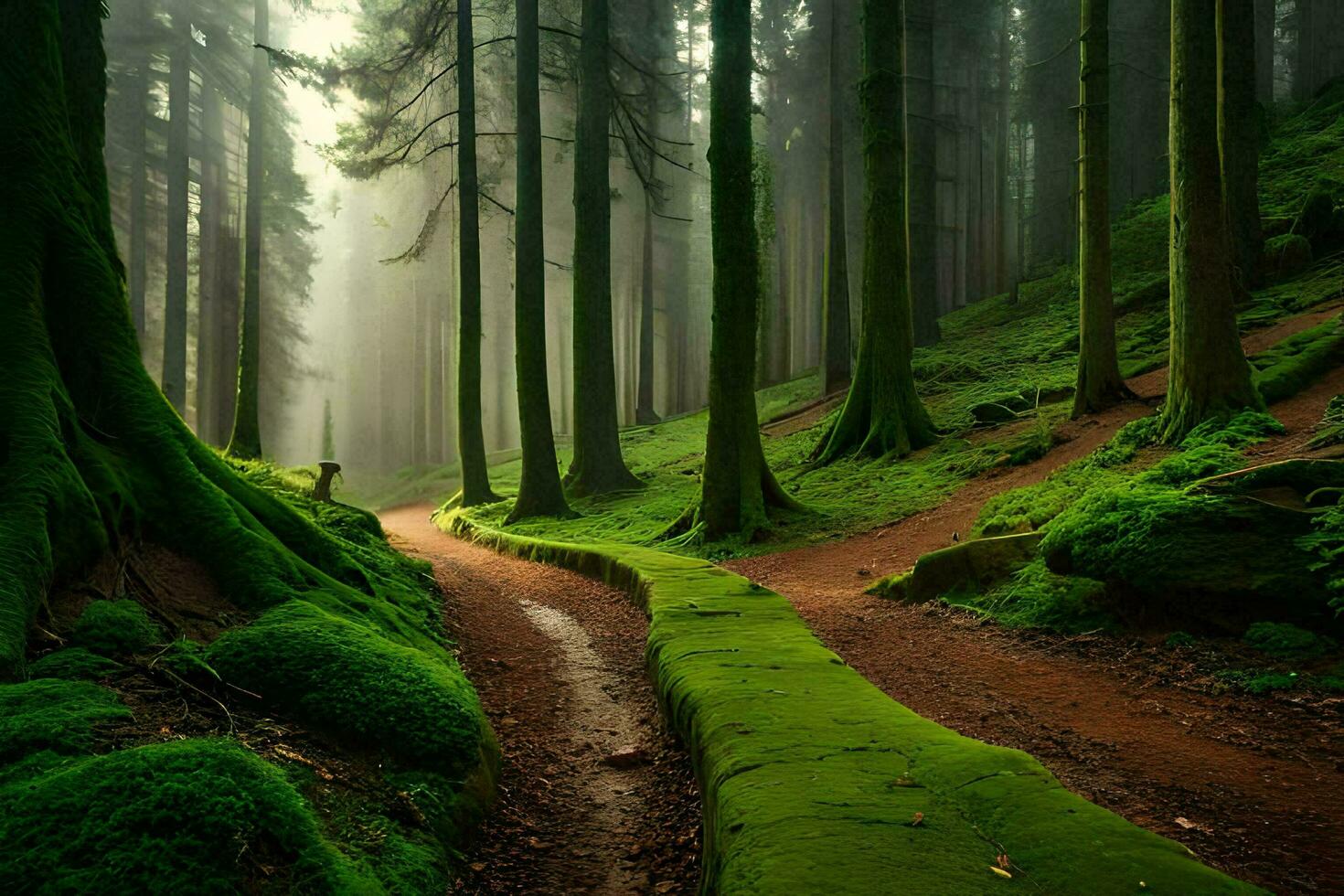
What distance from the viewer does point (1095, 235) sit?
10.7 meters

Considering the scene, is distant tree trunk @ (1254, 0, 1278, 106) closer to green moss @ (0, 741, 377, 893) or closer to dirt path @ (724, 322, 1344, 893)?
dirt path @ (724, 322, 1344, 893)

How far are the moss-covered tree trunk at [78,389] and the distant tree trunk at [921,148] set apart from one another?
56.2 ft

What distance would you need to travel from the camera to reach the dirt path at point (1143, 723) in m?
2.97

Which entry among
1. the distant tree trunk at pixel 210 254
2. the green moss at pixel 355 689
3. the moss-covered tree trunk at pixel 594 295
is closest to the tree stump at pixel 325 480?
the moss-covered tree trunk at pixel 594 295

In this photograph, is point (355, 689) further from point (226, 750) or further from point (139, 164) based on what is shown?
point (139, 164)

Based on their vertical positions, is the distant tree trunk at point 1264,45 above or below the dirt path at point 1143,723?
above

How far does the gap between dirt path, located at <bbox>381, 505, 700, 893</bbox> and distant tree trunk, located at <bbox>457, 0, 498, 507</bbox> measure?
9444mm

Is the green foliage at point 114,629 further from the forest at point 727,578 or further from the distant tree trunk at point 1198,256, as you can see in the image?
the distant tree trunk at point 1198,256

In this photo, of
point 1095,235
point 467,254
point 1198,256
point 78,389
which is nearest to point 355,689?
point 78,389

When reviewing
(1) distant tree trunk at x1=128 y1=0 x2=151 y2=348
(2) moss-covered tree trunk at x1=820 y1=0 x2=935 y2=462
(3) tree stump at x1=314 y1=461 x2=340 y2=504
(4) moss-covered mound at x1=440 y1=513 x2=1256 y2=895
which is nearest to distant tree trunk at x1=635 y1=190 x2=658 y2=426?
(2) moss-covered tree trunk at x1=820 y1=0 x2=935 y2=462

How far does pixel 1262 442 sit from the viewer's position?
6906 mm

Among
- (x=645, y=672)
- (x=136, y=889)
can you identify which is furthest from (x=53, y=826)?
(x=645, y=672)

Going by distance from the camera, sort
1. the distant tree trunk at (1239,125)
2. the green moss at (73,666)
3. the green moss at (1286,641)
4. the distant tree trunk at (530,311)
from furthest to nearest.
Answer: the distant tree trunk at (530,311)
the distant tree trunk at (1239,125)
the green moss at (1286,641)
the green moss at (73,666)

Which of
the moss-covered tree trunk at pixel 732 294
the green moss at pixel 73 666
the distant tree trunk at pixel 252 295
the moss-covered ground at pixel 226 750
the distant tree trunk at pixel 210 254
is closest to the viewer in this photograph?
the moss-covered ground at pixel 226 750
